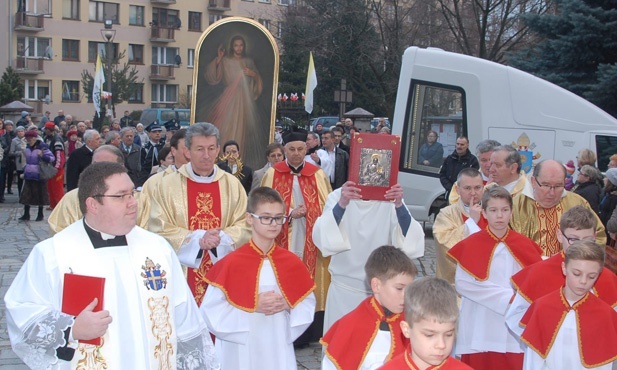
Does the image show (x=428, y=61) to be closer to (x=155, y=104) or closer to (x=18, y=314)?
(x=18, y=314)

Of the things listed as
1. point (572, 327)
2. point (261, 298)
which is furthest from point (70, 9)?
point (572, 327)

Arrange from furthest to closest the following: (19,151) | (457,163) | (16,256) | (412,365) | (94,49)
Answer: (94,49) < (19,151) < (457,163) < (16,256) < (412,365)

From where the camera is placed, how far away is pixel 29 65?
169ft

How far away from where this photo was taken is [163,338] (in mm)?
4223

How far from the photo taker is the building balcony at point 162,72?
→ 56.8m

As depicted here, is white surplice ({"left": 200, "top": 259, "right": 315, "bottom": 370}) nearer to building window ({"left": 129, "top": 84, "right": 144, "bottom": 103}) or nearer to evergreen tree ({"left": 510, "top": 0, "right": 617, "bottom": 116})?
evergreen tree ({"left": 510, "top": 0, "right": 617, "bottom": 116})

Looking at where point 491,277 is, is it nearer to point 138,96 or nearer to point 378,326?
point 378,326

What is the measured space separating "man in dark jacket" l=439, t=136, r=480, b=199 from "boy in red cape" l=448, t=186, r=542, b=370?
6309mm

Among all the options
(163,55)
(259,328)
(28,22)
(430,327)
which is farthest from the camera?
(163,55)

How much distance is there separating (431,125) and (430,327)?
11113mm

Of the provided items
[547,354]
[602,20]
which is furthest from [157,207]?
[602,20]

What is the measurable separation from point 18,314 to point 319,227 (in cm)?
279

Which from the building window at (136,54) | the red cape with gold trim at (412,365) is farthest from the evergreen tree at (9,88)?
the red cape with gold trim at (412,365)

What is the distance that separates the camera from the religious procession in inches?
156
